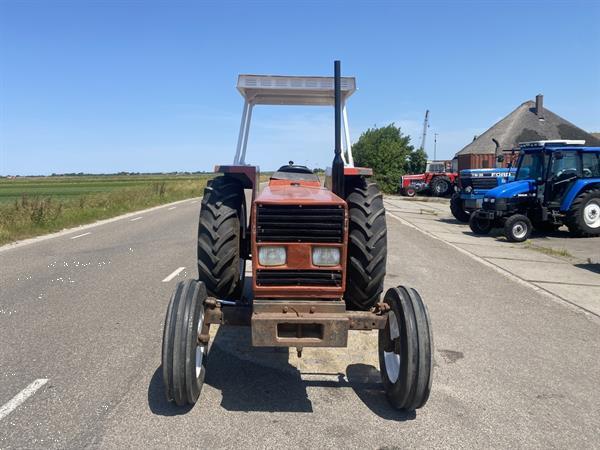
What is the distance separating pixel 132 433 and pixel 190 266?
6.27 m

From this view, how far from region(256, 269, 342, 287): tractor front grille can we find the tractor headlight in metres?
0.06

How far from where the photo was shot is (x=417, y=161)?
53.4 meters

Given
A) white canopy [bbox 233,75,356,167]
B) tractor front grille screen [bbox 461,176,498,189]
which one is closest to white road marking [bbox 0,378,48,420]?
white canopy [bbox 233,75,356,167]

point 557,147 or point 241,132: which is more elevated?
point 557,147

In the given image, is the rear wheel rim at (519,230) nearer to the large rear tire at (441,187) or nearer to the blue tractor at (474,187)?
the blue tractor at (474,187)

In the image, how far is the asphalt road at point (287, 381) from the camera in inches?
138

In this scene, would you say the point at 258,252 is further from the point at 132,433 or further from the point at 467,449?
the point at 467,449

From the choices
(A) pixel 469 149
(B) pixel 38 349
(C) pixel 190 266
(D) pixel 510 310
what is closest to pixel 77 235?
(C) pixel 190 266

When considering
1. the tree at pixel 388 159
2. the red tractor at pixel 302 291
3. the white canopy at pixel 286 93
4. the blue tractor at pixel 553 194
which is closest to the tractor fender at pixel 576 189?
the blue tractor at pixel 553 194

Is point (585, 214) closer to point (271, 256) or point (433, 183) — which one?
point (271, 256)

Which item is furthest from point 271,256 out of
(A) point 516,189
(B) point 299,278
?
(A) point 516,189

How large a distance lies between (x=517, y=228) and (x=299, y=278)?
1189cm

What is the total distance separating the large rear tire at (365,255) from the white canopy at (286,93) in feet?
4.50

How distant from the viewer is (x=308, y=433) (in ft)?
11.6
